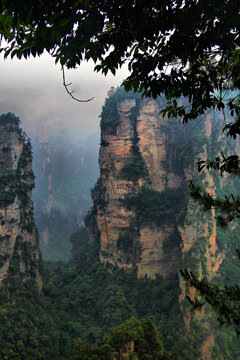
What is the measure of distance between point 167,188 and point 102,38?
21.4 metres

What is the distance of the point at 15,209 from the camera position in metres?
18.3

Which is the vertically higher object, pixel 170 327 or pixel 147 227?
pixel 147 227

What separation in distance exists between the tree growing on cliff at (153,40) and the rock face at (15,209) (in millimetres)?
16283

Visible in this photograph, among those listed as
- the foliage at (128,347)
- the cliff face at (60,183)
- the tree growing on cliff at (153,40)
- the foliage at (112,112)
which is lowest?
the foliage at (128,347)

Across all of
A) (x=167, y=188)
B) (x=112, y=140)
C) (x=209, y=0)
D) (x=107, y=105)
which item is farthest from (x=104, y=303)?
(x=209, y=0)

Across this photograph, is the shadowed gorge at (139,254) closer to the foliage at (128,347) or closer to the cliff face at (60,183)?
the foliage at (128,347)

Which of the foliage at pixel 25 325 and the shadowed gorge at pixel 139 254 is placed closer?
the foliage at pixel 25 325

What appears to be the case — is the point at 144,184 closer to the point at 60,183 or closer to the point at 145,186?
the point at 145,186

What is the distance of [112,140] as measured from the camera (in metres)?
23.7

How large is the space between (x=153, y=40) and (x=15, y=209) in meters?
17.4

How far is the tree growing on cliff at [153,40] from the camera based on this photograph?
259 centimetres

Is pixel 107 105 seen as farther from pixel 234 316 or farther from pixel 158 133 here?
pixel 234 316

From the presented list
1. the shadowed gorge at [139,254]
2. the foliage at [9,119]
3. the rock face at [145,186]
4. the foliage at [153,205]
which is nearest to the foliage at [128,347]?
the shadowed gorge at [139,254]

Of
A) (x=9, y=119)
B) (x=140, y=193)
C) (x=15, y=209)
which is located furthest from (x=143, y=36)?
(x=9, y=119)
